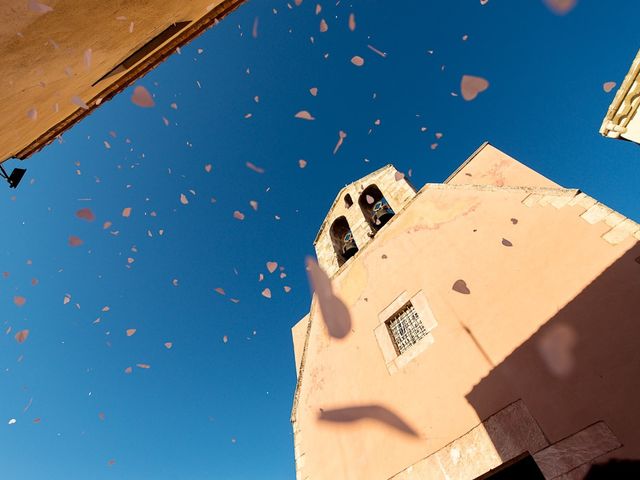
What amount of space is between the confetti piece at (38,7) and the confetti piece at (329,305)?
641 cm

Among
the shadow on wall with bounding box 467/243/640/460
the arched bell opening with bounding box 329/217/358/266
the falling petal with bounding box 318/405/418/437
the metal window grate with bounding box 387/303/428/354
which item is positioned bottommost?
the shadow on wall with bounding box 467/243/640/460

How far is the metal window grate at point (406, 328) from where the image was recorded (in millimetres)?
5621

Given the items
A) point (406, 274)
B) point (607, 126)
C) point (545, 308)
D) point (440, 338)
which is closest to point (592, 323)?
point (545, 308)

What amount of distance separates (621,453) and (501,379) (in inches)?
49.3

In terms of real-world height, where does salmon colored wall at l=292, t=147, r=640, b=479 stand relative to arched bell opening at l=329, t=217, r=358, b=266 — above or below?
below

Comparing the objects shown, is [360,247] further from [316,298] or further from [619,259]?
Result: [619,259]

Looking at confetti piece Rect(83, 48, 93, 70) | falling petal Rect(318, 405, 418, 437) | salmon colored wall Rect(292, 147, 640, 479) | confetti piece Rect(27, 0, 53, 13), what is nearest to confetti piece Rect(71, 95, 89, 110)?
confetti piece Rect(83, 48, 93, 70)

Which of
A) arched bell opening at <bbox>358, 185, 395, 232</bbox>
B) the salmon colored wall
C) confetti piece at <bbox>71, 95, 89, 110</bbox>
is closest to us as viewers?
the salmon colored wall

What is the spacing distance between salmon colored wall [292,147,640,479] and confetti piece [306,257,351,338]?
247mm

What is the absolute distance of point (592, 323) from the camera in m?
3.67

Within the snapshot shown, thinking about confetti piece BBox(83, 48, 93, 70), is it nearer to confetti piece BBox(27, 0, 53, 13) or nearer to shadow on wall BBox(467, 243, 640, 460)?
confetti piece BBox(27, 0, 53, 13)

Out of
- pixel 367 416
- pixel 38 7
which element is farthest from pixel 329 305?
pixel 38 7

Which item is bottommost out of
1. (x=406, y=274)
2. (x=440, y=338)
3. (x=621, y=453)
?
(x=621, y=453)

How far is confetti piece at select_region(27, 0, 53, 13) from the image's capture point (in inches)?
77.1
